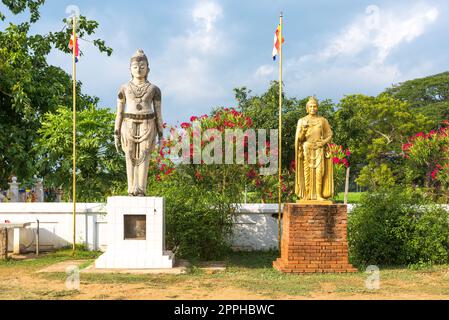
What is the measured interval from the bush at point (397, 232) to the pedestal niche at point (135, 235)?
3759mm

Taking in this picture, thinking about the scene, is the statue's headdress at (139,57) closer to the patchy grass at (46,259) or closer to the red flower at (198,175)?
the patchy grass at (46,259)

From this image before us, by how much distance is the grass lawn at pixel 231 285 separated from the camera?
22.0 ft

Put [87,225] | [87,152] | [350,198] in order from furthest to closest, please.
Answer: [350,198]
[87,152]
[87,225]

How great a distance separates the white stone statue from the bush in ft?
14.1

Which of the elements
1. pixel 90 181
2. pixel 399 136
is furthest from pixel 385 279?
pixel 399 136

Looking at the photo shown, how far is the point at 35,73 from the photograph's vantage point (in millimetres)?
17719

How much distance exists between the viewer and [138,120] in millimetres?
8938

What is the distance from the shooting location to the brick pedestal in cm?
866

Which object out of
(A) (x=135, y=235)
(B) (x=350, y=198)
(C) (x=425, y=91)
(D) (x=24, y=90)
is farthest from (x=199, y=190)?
(C) (x=425, y=91)

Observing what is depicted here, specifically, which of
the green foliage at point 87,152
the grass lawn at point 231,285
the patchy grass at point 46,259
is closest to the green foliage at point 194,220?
the grass lawn at point 231,285

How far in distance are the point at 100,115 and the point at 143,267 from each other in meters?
8.18

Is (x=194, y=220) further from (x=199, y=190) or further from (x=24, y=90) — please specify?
(x=24, y=90)

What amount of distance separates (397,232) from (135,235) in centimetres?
495

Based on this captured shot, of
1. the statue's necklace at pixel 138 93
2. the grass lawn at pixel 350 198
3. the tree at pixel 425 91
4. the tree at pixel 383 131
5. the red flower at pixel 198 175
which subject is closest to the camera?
the statue's necklace at pixel 138 93
